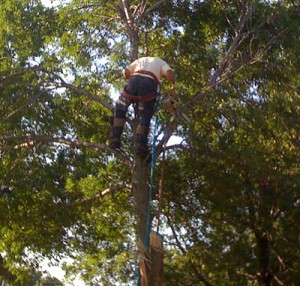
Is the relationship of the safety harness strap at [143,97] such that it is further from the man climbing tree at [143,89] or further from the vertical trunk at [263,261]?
the vertical trunk at [263,261]

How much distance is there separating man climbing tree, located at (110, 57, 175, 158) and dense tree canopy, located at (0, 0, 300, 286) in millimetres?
627

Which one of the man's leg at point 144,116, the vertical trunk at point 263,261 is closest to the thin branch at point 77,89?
the man's leg at point 144,116

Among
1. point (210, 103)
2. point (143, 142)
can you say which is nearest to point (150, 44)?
point (210, 103)

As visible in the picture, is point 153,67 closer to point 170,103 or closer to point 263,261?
point 170,103

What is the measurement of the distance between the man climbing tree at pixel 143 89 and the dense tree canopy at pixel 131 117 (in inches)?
24.7

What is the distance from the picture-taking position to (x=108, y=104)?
26.3ft

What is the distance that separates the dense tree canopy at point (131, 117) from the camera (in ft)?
26.2

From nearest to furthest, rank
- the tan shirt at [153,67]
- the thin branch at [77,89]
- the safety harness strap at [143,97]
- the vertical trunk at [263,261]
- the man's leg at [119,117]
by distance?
the safety harness strap at [143,97]
the tan shirt at [153,67]
the man's leg at [119,117]
the thin branch at [77,89]
the vertical trunk at [263,261]

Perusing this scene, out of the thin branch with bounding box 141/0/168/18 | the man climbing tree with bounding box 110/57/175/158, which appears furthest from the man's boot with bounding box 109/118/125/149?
the thin branch with bounding box 141/0/168/18

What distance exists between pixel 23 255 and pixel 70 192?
1183 mm

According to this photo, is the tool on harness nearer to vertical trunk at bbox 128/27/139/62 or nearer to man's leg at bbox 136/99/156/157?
man's leg at bbox 136/99/156/157

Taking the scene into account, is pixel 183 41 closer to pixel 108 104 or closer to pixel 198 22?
pixel 198 22

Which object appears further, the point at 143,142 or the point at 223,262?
the point at 223,262

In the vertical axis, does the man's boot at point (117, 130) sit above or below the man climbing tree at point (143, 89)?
below
